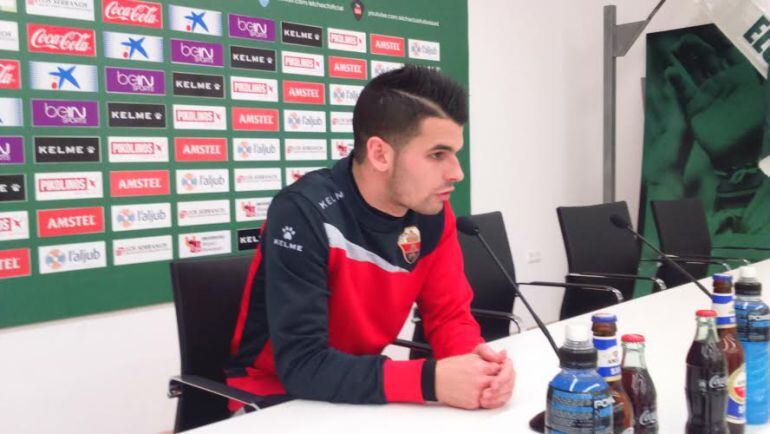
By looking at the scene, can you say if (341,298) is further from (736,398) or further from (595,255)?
(595,255)

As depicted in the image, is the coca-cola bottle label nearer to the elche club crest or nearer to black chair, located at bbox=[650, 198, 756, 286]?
the elche club crest

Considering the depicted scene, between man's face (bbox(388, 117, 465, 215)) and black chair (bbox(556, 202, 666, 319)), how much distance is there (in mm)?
1313

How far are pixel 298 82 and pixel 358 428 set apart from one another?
82.7 inches

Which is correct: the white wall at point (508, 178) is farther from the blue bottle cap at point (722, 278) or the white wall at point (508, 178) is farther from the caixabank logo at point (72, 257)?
the blue bottle cap at point (722, 278)

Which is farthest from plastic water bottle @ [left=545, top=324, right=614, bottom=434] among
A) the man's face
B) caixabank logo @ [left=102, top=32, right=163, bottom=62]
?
caixabank logo @ [left=102, top=32, right=163, bottom=62]

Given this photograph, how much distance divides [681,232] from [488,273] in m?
1.28

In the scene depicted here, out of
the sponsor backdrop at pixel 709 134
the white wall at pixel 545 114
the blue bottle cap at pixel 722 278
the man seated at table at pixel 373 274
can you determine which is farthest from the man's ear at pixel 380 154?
the sponsor backdrop at pixel 709 134

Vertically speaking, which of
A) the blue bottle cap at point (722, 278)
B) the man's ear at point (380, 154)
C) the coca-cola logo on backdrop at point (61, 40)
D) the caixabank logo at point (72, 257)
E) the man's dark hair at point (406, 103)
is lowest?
the caixabank logo at point (72, 257)

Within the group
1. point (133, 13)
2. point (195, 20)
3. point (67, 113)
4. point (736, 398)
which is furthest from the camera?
point (195, 20)

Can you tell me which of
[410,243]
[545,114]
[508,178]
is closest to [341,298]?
[410,243]

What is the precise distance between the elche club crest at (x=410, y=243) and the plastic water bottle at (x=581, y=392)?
678mm

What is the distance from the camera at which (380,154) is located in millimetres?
1370

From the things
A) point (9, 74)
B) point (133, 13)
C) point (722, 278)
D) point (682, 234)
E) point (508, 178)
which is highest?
point (133, 13)

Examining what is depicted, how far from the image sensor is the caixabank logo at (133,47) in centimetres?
236
